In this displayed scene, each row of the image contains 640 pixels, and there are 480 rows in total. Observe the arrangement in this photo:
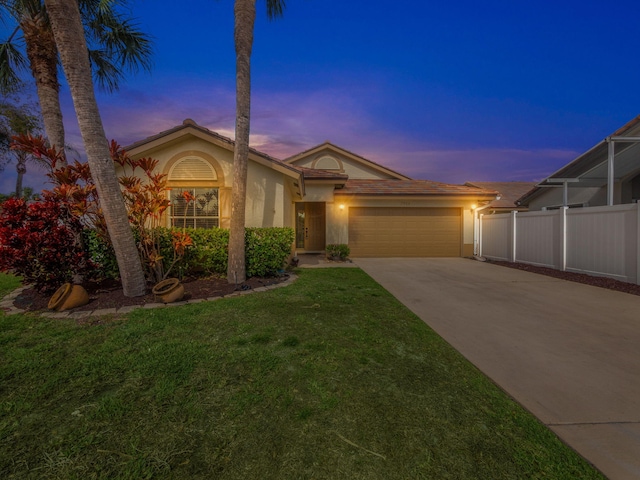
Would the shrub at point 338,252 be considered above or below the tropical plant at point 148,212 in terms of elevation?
below

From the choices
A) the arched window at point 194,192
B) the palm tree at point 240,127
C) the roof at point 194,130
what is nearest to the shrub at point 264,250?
the palm tree at point 240,127

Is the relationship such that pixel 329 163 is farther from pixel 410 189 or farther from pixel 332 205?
pixel 410 189

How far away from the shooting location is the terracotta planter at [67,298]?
4.96 m

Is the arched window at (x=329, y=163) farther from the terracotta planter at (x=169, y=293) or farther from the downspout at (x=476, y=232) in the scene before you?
the terracotta planter at (x=169, y=293)

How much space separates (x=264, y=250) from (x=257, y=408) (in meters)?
5.31

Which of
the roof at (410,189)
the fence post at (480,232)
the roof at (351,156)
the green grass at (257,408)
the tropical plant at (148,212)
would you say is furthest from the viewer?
the roof at (351,156)

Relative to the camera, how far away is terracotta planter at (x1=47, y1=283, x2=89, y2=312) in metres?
4.96

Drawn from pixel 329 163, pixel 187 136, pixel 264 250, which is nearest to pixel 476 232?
pixel 329 163

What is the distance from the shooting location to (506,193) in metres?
23.5

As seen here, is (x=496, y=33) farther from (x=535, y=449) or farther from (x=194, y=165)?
(x=535, y=449)

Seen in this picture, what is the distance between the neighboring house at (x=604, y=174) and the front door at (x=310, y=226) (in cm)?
949

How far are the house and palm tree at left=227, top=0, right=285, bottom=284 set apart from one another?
2119 millimetres

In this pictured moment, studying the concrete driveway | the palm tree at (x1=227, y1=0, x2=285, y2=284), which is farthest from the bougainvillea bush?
the concrete driveway

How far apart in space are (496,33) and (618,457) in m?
20.3
